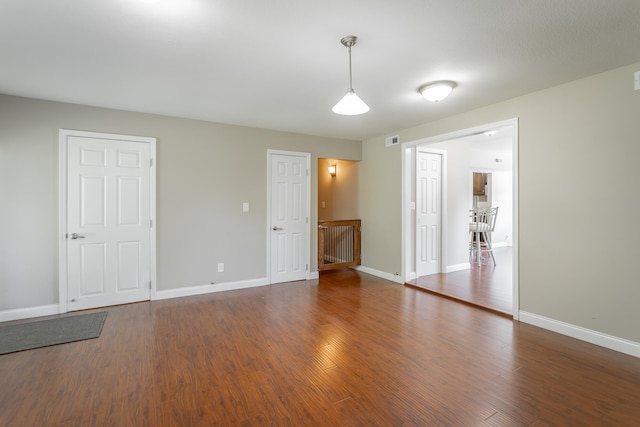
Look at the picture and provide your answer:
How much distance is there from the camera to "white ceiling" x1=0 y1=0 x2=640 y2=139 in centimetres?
194

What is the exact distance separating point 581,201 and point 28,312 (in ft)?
19.7

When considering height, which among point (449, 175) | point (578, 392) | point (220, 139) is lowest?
point (578, 392)

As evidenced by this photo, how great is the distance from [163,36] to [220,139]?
2.43 m

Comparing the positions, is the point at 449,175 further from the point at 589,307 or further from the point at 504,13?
the point at 504,13

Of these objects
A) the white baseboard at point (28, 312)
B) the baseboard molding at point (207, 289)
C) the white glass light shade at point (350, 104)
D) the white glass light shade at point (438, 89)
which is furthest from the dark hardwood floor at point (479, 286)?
the white baseboard at point (28, 312)

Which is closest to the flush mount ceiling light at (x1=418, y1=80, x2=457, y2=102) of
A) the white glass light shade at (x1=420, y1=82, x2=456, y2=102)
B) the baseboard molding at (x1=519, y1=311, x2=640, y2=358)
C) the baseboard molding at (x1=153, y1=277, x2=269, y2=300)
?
the white glass light shade at (x1=420, y1=82, x2=456, y2=102)

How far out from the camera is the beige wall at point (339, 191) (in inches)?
246

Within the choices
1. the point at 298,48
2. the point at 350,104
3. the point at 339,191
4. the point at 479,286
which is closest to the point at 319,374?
the point at 350,104

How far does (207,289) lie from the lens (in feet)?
14.9

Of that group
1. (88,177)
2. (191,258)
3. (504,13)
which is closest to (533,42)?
(504,13)

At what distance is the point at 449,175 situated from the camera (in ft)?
18.7

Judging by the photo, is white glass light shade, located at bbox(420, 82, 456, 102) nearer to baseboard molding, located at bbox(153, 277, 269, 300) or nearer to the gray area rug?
baseboard molding, located at bbox(153, 277, 269, 300)

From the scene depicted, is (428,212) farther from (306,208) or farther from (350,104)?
(350,104)

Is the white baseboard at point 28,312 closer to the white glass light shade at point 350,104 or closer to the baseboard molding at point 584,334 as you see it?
the white glass light shade at point 350,104
